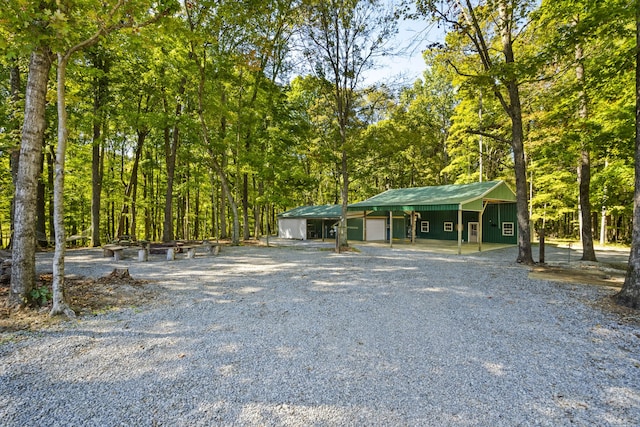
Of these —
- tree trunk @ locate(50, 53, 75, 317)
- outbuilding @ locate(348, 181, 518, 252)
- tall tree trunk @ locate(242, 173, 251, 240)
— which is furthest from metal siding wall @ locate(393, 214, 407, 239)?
tree trunk @ locate(50, 53, 75, 317)

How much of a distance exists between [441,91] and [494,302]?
84.7 ft

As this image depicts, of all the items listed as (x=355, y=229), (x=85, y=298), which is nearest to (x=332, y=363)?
(x=85, y=298)

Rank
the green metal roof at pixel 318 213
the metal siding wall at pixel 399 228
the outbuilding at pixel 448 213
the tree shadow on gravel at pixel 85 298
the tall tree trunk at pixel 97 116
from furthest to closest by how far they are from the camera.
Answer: the metal siding wall at pixel 399 228 < the green metal roof at pixel 318 213 < the outbuilding at pixel 448 213 < the tall tree trunk at pixel 97 116 < the tree shadow on gravel at pixel 85 298

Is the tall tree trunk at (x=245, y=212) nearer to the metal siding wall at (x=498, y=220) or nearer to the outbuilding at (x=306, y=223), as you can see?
the outbuilding at (x=306, y=223)

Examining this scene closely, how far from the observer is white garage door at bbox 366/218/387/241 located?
773 inches

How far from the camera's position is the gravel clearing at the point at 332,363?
7.82 ft

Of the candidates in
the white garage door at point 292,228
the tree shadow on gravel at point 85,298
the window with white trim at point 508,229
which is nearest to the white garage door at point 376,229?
the white garage door at point 292,228

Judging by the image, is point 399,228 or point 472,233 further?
point 399,228

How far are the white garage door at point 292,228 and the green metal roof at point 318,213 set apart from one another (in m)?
0.38

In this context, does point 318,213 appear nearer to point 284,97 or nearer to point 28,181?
point 284,97

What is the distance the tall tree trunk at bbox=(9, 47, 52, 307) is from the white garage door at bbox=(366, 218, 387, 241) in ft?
55.0

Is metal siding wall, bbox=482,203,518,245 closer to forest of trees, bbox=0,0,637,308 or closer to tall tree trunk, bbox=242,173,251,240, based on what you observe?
forest of trees, bbox=0,0,637,308

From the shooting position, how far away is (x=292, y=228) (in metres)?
21.7

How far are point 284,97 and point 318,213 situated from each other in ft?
25.4
